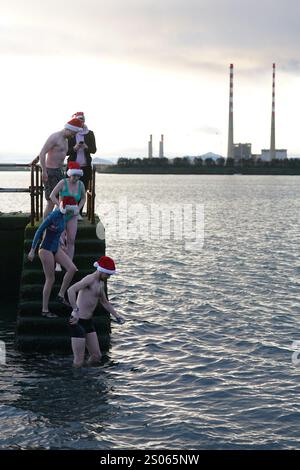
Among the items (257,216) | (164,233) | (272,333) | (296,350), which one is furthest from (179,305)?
(257,216)

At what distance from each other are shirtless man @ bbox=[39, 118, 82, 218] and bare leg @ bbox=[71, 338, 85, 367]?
286 centimetres

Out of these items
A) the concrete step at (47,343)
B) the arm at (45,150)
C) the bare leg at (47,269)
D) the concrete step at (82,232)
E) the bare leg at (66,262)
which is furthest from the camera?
the concrete step at (82,232)

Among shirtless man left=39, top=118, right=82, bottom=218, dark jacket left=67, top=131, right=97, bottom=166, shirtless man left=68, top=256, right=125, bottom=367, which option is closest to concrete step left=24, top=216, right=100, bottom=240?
shirtless man left=39, top=118, right=82, bottom=218

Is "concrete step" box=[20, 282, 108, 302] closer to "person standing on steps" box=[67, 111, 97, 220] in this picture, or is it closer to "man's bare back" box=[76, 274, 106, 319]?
"man's bare back" box=[76, 274, 106, 319]

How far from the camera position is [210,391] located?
1147 cm

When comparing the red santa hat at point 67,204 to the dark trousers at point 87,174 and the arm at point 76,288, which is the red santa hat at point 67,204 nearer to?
the arm at point 76,288

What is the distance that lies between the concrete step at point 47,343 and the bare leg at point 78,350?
673mm

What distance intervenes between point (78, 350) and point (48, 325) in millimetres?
1010

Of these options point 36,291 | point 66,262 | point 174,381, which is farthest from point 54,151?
point 174,381

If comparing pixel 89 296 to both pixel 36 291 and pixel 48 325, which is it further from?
pixel 36 291

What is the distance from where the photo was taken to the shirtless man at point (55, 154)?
11.7 m

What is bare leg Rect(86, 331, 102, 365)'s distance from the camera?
11484mm

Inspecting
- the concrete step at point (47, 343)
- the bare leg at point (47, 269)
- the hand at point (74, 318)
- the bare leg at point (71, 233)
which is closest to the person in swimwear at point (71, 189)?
the bare leg at point (71, 233)
